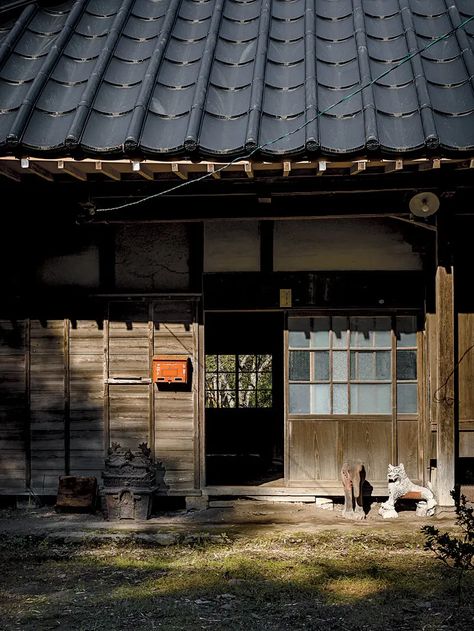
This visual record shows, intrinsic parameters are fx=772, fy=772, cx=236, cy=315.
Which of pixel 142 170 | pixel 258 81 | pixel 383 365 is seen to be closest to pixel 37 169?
pixel 142 170

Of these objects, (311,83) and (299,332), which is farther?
Result: (299,332)

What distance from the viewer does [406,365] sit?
9727 mm

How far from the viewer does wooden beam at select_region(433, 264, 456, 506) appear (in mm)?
8781

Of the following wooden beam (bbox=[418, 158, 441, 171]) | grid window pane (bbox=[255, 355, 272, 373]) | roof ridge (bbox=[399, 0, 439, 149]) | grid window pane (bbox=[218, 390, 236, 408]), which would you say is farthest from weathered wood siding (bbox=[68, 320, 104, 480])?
grid window pane (bbox=[255, 355, 272, 373])

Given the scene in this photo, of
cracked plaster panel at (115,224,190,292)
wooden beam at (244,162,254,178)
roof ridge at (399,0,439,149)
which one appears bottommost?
cracked plaster panel at (115,224,190,292)

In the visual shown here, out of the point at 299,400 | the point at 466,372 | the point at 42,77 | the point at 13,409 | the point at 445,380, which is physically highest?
the point at 42,77

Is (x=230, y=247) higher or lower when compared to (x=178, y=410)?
higher

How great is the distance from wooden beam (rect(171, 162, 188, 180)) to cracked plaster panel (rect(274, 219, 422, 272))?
6.43 feet

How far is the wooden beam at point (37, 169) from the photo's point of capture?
7629 millimetres

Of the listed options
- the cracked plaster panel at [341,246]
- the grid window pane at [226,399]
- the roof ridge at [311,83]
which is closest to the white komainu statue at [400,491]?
the cracked plaster panel at [341,246]

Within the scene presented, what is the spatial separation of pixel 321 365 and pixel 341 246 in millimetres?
1521

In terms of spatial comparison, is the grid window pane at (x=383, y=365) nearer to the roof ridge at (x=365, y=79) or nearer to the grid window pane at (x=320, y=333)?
the grid window pane at (x=320, y=333)

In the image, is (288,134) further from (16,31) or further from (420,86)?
(16,31)

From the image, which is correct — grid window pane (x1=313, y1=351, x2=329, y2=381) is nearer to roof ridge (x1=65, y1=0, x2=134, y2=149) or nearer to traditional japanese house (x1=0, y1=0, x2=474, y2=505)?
traditional japanese house (x1=0, y1=0, x2=474, y2=505)
